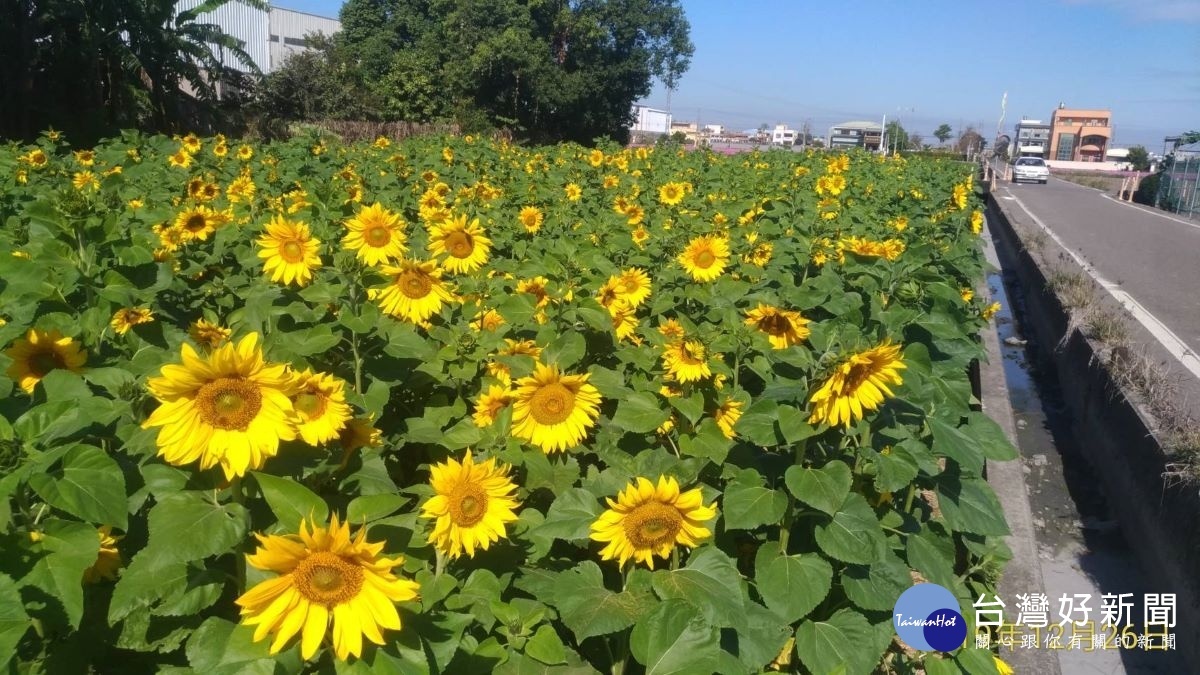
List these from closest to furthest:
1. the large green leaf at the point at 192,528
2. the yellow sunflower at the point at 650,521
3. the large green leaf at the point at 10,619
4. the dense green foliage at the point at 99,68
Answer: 1. the large green leaf at the point at 10,619
2. the large green leaf at the point at 192,528
3. the yellow sunflower at the point at 650,521
4. the dense green foliage at the point at 99,68

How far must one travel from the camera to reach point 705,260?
428 cm

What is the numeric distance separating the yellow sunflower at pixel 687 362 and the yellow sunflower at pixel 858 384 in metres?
0.60

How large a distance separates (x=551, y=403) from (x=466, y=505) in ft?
1.50

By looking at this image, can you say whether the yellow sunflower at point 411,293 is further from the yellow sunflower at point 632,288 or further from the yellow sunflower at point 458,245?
the yellow sunflower at point 632,288

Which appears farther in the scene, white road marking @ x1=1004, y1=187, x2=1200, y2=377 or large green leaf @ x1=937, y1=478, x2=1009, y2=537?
white road marking @ x1=1004, y1=187, x2=1200, y2=377

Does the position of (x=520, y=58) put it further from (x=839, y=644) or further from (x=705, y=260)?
(x=839, y=644)

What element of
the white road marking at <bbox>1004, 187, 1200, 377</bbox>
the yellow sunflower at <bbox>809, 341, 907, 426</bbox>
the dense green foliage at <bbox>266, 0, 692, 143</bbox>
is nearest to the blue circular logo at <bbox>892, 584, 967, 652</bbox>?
the yellow sunflower at <bbox>809, 341, 907, 426</bbox>

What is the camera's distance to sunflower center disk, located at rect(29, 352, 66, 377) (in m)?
1.92

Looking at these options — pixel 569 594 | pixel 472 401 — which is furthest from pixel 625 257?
pixel 569 594

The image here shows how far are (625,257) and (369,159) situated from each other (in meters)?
5.89

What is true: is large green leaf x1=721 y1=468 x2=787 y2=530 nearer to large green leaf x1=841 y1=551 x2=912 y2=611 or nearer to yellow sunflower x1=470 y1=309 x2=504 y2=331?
large green leaf x1=841 y1=551 x2=912 y2=611

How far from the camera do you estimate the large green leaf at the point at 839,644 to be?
2055 mm

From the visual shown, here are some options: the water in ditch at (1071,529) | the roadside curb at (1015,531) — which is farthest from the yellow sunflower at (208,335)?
the water in ditch at (1071,529)

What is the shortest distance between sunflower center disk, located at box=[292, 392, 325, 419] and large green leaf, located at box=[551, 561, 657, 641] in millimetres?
616
